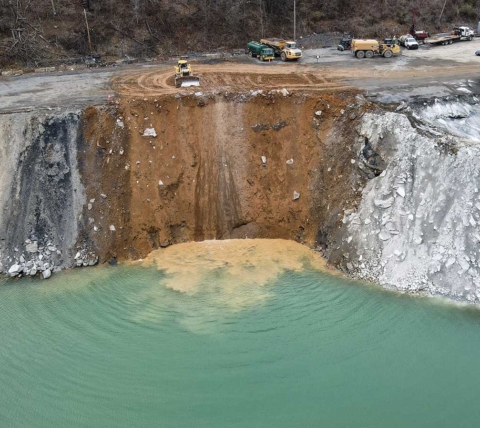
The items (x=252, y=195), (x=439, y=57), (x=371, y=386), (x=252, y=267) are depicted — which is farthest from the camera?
(x=439, y=57)

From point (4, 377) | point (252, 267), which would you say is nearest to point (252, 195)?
point (252, 267)

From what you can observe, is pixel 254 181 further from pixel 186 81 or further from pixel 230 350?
pixel 230 350

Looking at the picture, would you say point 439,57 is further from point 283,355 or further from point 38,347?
point 38,347

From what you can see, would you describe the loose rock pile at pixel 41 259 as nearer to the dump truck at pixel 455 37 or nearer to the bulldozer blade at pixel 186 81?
the bulldozer blade at pixel 186 81

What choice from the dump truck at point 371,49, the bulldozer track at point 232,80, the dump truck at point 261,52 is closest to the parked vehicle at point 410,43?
the dump truck at point 371,49

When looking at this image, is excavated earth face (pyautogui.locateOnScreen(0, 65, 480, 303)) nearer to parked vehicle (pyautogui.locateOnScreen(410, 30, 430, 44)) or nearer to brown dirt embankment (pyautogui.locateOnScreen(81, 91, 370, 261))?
brown dirt embankment (pyautogui.locateOnScreen(81, 91, 370, 261))

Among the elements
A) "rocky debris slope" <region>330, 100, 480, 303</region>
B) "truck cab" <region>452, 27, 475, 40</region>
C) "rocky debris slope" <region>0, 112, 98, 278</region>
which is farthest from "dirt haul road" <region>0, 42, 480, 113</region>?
"truck cab" <region>452, 27, 475, 40</region>
